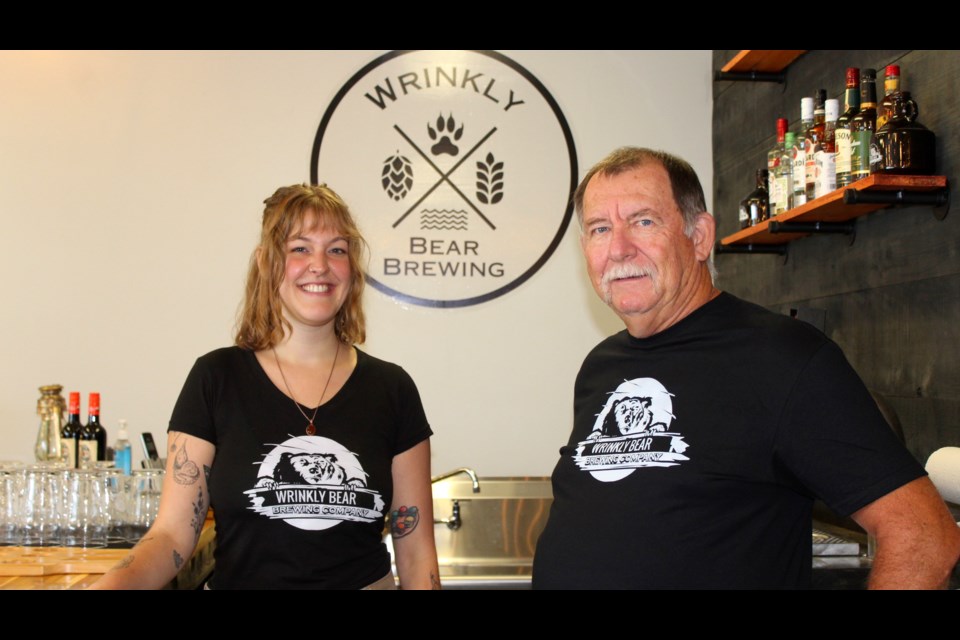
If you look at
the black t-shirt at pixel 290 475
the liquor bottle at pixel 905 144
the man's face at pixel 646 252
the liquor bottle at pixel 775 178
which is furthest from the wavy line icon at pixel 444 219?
the man's face at pixel 646 252

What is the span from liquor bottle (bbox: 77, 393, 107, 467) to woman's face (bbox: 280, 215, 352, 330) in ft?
5.14

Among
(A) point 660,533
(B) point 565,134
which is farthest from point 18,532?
(B) point 565,134

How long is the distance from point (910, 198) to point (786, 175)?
2.05 feet

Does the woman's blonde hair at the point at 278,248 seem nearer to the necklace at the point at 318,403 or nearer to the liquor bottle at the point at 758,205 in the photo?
the necklace at the point at 318,403

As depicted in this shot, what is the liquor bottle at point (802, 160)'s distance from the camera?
2.50 m

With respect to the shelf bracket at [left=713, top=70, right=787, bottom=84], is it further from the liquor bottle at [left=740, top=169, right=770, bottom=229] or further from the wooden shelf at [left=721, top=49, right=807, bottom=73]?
the liquor bottle at [left=740, top=169, right=770, bottom=229]

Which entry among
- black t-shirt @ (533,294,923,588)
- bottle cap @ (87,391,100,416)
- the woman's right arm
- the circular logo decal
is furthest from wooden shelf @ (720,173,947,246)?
bottle cap @ (87,391,100,416)

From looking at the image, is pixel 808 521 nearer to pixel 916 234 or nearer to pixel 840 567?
pixel 840 567

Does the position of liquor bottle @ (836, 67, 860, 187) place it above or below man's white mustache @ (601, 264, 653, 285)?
above

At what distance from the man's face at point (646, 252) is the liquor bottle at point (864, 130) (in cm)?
82

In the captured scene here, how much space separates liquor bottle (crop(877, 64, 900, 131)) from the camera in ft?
6.81

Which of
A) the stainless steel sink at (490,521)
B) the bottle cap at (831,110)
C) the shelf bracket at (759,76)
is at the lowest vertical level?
the stainless steel sink at (490,521)

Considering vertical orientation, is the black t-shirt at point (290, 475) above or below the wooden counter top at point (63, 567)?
above
